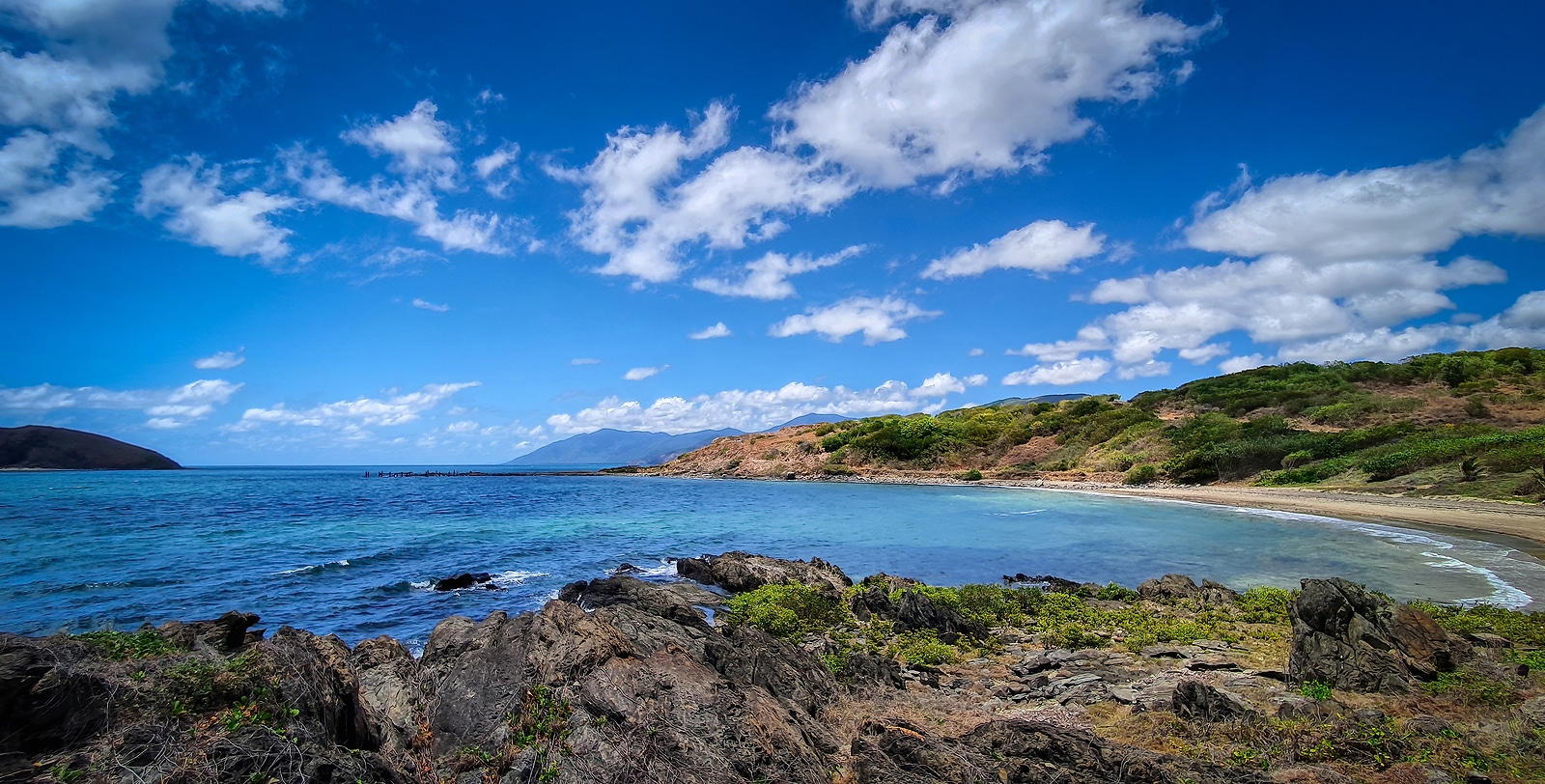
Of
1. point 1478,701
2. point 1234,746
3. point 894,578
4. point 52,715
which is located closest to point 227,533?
point 894,578

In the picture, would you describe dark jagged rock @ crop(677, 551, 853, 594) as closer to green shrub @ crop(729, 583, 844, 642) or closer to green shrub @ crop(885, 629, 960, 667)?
green shrub @ crop(729, 583, 844, 642)

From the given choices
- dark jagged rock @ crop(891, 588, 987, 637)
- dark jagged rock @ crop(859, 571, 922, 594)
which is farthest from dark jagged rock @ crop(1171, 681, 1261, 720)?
dark jagged rock @ crop(859, 571, 922, 594)

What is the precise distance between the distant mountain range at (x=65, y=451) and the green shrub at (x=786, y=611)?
21282 cm

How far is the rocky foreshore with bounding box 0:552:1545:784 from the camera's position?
4988mm

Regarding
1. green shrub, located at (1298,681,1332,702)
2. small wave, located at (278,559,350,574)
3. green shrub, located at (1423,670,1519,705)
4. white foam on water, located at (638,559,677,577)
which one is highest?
green shrub, located at (1423,670,1519,705)

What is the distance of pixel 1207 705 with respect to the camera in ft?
27.2

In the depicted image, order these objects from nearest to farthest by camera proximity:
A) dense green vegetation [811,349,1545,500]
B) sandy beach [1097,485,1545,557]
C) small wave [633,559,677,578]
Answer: small wave [633,559,677,578] < sandy beach [1097,485,1545,557] < dense green vegetation [811,349,1545,500]

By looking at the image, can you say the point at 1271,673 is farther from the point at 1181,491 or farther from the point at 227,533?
the point at 1181,491

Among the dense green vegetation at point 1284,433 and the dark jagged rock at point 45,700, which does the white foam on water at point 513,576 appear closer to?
the dark jagged rock at point 45,700

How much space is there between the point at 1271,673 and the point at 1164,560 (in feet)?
50.6

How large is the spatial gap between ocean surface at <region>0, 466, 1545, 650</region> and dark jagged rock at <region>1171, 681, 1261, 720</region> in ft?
42.8

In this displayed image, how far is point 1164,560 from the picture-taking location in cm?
2448

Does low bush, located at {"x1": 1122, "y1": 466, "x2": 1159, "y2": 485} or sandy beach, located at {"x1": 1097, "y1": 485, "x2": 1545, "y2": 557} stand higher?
low bush, located at {"x1": 1122, "y1": 466, "x2": 1159, "y2": 485}

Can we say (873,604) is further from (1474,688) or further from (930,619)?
(1474,688)
